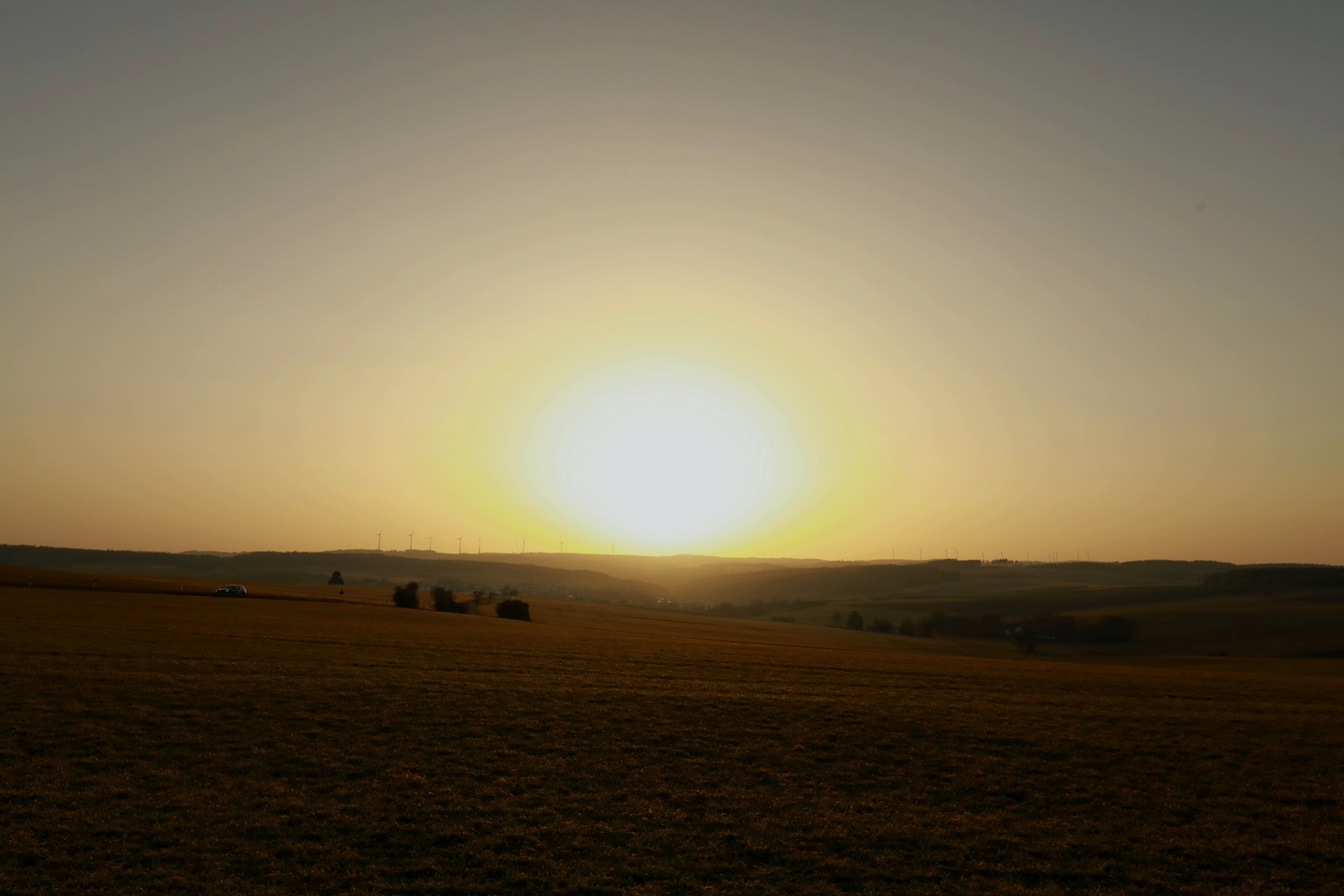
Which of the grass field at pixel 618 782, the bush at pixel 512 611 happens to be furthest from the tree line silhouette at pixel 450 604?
the grass field at pixel 618 782

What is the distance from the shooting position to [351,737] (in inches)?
960

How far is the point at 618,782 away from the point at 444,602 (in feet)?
306

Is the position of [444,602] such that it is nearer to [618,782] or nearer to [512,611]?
[512,611]

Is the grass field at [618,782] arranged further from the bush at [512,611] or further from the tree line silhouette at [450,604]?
the tree line silhouette at [450,604]

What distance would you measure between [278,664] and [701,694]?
Result: 19905 mm

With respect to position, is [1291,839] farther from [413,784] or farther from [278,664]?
[278,664]

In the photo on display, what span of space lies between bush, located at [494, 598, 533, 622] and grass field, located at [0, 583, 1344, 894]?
200 ft

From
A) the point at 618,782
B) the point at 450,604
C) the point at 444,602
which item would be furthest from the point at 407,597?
the point at 618,782

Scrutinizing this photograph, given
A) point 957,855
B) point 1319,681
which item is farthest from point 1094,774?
point 1319,681

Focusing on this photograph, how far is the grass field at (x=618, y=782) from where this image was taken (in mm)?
15734

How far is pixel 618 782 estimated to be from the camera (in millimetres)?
21375

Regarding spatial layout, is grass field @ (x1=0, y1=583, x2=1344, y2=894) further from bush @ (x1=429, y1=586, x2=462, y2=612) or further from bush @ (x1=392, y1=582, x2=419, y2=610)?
bush @ (x1=392, y1=582, x2=419, y2=610)

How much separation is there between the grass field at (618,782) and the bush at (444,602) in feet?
218

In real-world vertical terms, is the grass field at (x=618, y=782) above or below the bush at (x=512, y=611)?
above
